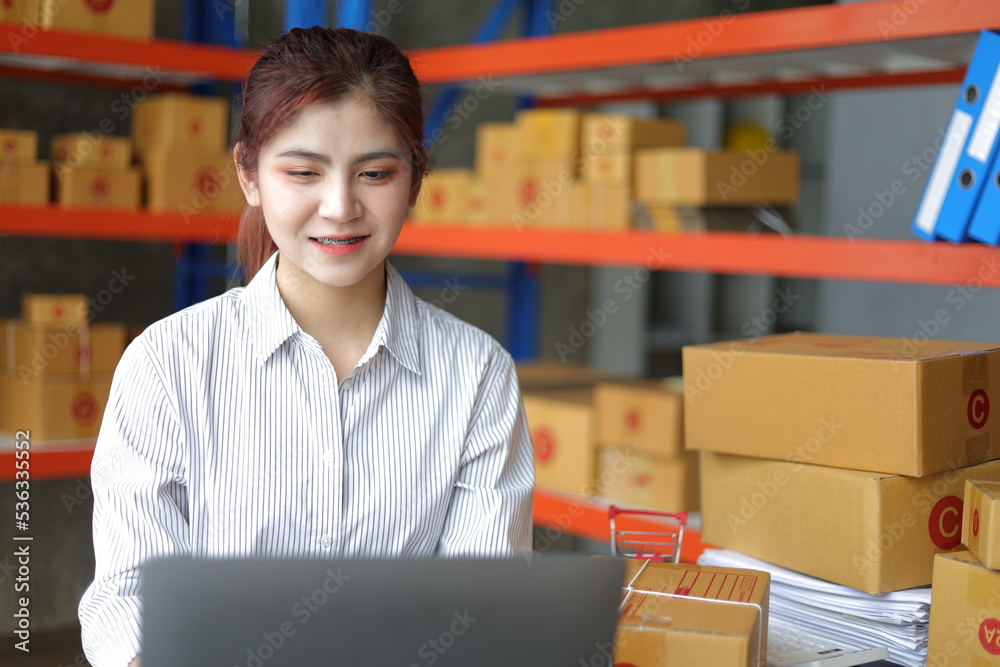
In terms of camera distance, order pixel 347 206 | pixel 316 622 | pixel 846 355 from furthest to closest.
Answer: pixel 846 355 < pixel 347 206 < pixel 316 622

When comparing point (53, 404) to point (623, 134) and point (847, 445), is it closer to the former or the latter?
point (623, 134)

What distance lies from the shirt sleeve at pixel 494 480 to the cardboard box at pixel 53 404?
5.22 ft

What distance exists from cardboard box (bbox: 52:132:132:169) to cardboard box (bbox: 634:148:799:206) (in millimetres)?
1334

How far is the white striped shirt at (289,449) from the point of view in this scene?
122 centimetres

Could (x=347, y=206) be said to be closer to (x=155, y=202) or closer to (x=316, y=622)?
(x=316, y=622)

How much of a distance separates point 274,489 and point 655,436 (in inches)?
52.1

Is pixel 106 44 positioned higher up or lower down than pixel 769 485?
higher up

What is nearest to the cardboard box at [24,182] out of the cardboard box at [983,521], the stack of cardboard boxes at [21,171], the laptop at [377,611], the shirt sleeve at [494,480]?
the stack of cardboard boxes at [21,171]

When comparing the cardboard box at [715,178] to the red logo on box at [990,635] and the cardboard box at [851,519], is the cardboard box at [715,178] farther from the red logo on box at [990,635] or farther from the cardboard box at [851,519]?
the red logo on box at [990,635]

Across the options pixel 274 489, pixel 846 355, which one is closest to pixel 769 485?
pixel 846 355

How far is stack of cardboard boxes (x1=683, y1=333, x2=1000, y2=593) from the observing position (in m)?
1.36

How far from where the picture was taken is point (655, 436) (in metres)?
2.45

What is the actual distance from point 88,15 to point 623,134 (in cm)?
133

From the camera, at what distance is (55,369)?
2.63m
